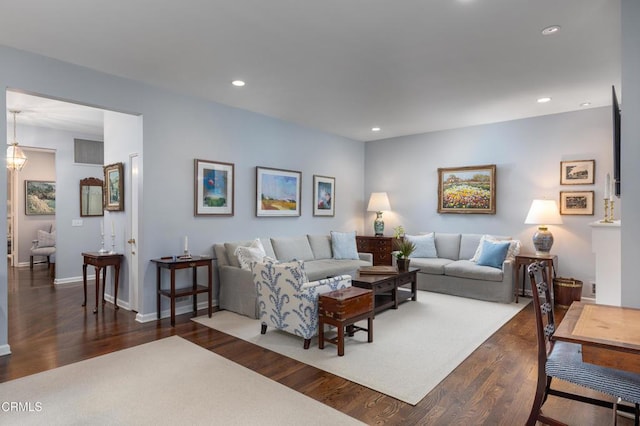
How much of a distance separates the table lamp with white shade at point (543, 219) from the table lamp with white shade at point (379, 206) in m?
2.54

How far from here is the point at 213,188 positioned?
4953 millimetres

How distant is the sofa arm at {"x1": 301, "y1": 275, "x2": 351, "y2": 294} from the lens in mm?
3381

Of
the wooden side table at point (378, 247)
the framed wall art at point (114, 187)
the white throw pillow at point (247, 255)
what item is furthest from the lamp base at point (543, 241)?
the framed wall art at point (114, 187)

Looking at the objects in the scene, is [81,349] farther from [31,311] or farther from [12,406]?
[31,311]

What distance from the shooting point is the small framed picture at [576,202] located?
5.18 m

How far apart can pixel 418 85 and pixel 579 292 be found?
3578 mm

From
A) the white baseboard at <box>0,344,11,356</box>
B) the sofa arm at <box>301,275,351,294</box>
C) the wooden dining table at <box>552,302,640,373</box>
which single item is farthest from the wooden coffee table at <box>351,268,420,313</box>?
the white baseboard at <box>0,344,11,356</box>

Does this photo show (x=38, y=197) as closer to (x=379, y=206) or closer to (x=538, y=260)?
(x=379, y=206)

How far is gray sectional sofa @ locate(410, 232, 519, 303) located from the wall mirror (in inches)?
241

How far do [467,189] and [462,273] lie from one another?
5.46 ft

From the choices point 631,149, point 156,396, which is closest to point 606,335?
point 631,149

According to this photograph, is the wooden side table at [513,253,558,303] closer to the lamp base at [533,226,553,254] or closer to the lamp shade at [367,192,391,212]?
the lamp base at [533,226,553,254]

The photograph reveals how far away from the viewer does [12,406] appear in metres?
2.40

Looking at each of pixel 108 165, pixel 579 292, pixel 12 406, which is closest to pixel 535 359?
pixel 579 292
